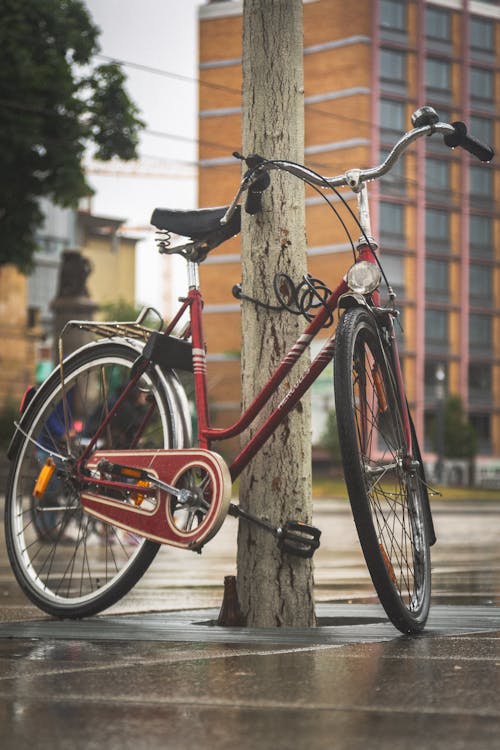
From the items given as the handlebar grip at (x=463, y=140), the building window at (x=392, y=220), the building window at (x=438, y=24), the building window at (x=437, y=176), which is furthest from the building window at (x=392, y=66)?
the handlebar grip at (x=463, y=140)

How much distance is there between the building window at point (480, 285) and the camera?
8488 centimetres

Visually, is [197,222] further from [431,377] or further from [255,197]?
[431,377]

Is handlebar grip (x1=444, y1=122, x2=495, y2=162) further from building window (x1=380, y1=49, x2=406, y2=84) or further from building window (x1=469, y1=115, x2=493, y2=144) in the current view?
building window (x1=469, y1=115, x2=493, y2=144)

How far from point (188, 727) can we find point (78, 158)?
2648cm

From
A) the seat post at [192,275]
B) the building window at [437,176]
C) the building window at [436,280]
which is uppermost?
the building window at [437,176]

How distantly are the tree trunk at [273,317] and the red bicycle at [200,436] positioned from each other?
8 centimetres

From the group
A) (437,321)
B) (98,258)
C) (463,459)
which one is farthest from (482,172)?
(98,258)

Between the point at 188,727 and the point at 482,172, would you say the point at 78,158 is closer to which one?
the point at 188,727

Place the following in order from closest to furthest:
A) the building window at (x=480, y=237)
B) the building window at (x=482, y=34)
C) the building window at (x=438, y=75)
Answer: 1. the building window at (x=438, y=75)
2. the building window at (x=482, y=34)
3. the building window at (x=480, y=237)

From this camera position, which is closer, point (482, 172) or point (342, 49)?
point (342, 49)

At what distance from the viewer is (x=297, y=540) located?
16.2 feet

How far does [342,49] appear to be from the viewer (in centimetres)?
7862

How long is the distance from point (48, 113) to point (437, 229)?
184 ft

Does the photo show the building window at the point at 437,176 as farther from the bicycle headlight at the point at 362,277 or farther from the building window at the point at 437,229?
the bicycle headlight at the point at 362,277
